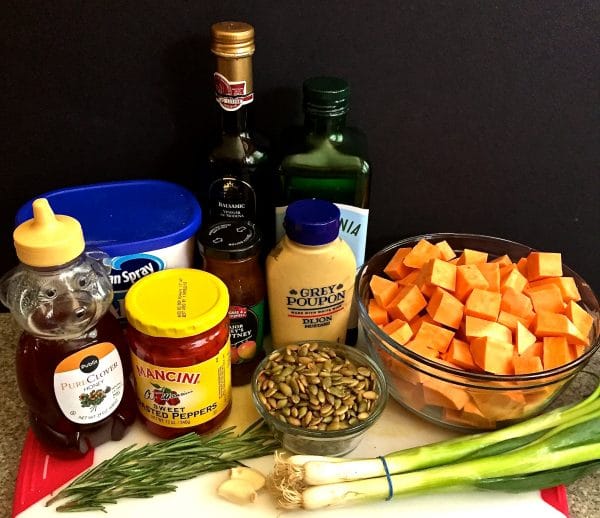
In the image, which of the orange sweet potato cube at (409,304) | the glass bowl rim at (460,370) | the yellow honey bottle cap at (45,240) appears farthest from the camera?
the orange sweet potato cube at (409,304)

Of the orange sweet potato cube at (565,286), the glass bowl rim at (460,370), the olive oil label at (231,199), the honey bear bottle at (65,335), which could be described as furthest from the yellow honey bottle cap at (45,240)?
the orange sweet potato cube at (565,286)

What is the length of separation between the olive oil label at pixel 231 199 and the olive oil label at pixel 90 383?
244 millimetres

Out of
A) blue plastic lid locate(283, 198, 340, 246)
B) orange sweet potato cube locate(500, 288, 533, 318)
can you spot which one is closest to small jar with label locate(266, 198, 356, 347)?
blue plastic lid locate(283, 198, 340, 246)

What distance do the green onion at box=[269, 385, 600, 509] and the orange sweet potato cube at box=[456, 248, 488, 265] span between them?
239mm

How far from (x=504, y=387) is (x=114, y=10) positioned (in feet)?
2.23

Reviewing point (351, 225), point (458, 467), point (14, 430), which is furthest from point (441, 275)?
point (14, 430)

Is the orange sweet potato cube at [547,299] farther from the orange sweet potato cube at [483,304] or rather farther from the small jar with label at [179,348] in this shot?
the small jar with label at [179,348]

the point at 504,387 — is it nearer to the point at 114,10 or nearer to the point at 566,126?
the point at 566,126

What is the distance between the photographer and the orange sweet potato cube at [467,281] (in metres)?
0.92

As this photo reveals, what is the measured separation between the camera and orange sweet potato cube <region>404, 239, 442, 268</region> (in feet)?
3.24

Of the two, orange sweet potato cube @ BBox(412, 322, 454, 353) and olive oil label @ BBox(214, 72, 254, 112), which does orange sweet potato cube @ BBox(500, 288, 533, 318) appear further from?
olive oil label @ BBox(214, 72, 254, 112)

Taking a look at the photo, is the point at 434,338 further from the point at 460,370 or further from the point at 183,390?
the point at 183,390

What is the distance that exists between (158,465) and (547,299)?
0.54m

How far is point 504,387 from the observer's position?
84 centimetres
